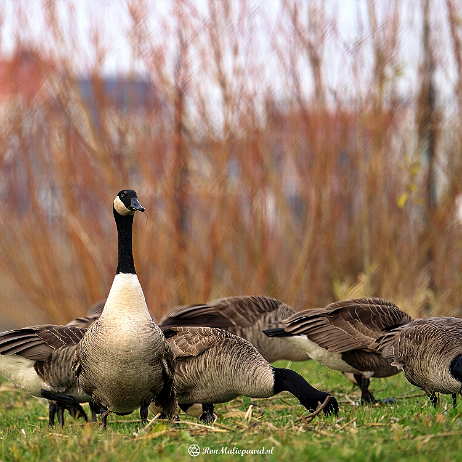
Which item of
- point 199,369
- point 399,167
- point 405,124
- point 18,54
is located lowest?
point 199,369

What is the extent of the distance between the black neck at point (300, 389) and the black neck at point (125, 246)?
1.58 metres

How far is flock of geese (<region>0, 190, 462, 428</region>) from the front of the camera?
5.18 meters

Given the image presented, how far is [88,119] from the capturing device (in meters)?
10.5

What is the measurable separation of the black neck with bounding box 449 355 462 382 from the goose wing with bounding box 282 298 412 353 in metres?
1.24

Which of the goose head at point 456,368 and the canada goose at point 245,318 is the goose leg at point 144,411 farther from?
the goose head at point 456,368

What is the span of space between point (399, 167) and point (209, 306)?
5447 mm

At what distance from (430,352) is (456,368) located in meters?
0.37

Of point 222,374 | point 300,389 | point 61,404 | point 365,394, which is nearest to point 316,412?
point 300,389

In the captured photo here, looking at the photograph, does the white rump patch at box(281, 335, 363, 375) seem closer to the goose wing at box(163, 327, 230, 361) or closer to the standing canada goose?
the goose wing at box(163, 327, 230, 361)

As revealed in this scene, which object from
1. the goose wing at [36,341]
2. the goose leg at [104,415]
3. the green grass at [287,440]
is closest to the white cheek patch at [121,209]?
the goose wing at [36,341]

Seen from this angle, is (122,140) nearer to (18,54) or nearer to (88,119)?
(88,119)

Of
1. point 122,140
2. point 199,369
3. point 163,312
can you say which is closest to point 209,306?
point 199,369

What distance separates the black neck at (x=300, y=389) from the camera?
5598 mm

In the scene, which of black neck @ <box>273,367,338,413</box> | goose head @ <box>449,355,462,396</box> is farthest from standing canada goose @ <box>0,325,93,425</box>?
goose head @ <box>449,355,462,396</box>
